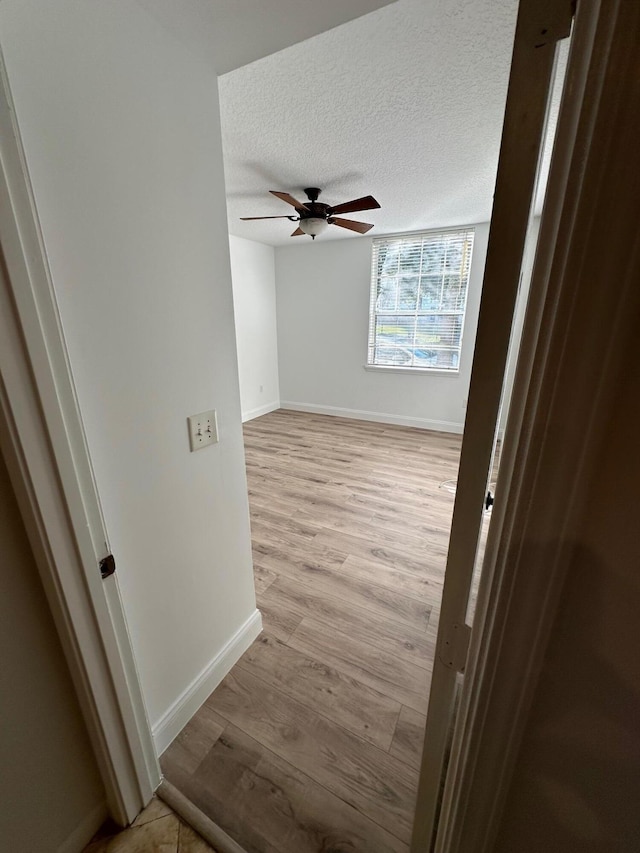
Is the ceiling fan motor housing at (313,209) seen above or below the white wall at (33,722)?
above

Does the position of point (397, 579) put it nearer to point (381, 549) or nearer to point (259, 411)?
point (381, 549)

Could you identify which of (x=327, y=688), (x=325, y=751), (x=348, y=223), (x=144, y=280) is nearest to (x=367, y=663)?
(x=327, y=688)

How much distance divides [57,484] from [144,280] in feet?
1.85

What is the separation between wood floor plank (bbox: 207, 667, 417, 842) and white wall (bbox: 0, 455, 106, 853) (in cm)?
52

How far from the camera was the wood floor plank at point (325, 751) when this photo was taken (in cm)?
107

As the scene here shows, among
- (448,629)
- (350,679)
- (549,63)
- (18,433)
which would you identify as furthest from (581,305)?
(350,679)

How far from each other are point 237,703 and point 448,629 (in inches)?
47.0

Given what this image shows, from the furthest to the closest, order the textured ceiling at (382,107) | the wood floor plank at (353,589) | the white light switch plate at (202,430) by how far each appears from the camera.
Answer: the wood floor plank at (353,589) → the textured ceiling at (382,107) → the white light switch plate at (202,430)

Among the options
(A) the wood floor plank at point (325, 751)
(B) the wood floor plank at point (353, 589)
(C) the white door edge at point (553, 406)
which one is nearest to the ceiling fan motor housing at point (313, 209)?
(B) the wood floor plank at point (353, 589)

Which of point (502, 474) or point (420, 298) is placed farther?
point (420, 298)

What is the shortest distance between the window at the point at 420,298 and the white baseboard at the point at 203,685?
3779 mm

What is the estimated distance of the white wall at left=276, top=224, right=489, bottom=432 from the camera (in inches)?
175

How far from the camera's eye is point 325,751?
1198 millimetres

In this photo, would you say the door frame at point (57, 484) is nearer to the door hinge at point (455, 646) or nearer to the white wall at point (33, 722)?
the white wall at point (33, 722)
